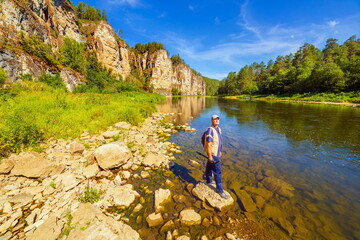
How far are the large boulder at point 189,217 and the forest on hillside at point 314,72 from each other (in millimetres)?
66454

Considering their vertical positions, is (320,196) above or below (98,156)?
below

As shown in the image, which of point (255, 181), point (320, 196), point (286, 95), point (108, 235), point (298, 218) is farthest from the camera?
point (286, 95)

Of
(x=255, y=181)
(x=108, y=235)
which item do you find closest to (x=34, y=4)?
(x=108, y=235)

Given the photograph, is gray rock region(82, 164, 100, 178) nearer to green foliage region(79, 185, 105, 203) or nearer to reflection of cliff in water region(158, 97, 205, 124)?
green foliage region(79, 185, 105, 203)

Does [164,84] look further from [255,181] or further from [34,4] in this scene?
[255,181]

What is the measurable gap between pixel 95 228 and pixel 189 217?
7.93ft

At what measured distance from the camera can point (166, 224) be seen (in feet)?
12.6

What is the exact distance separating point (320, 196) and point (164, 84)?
325ft

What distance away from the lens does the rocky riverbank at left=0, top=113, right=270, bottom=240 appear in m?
3.28

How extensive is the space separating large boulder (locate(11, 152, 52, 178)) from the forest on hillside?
70.0m

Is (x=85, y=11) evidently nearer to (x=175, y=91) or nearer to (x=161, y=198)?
(x=175, y=91)

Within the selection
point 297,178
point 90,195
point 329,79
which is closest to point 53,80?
point 90,195

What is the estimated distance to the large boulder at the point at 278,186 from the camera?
533 cm

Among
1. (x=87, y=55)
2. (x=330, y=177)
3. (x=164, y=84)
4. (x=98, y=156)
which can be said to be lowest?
(x=330, y=177)
